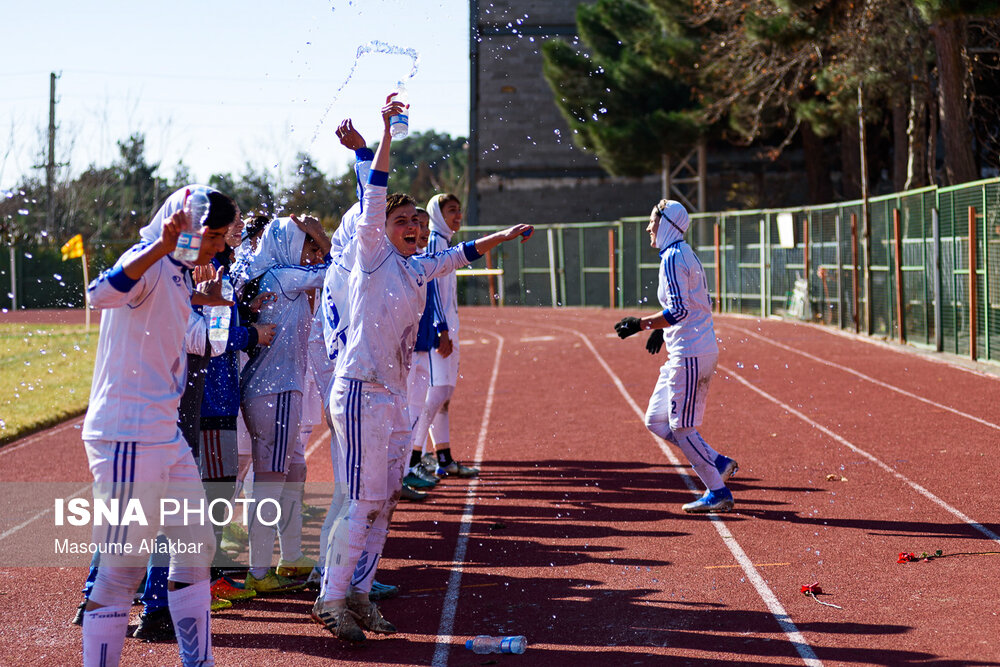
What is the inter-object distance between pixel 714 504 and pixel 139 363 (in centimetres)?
466

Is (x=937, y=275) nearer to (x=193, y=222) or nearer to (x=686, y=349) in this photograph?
(x=686, y=349)

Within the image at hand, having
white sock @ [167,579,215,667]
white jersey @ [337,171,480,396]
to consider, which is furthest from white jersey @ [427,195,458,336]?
white sock @ [167,579,215,667]

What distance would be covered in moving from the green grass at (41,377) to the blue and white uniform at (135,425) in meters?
8.48

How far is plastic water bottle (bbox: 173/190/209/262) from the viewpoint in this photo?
390 centimetres

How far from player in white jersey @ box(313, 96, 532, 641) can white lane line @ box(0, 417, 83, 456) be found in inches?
283

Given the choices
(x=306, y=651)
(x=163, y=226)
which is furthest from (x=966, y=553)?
(x=163, y=226)

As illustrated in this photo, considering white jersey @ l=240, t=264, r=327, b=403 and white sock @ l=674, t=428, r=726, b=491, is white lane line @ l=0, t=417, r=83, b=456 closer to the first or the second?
white jersey @ l=240, t=264, r=327, b=403

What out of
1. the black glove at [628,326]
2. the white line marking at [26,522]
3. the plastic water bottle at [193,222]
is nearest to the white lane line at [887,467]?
the black glove at [628,326]

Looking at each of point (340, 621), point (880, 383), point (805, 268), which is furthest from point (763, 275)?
point (340, 621)

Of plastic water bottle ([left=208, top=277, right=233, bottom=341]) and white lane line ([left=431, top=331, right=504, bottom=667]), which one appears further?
plastic water bottle ([left=208, top=277, right=233, bottom=341])

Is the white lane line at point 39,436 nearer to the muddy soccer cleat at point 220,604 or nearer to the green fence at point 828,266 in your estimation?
the muddy soccer cleat at point 220,604

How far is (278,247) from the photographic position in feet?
20.1

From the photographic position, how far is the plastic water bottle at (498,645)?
4.94m

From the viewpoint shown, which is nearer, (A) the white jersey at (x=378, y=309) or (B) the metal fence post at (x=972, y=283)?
(A) the white jersey at (x=378, y=309)
